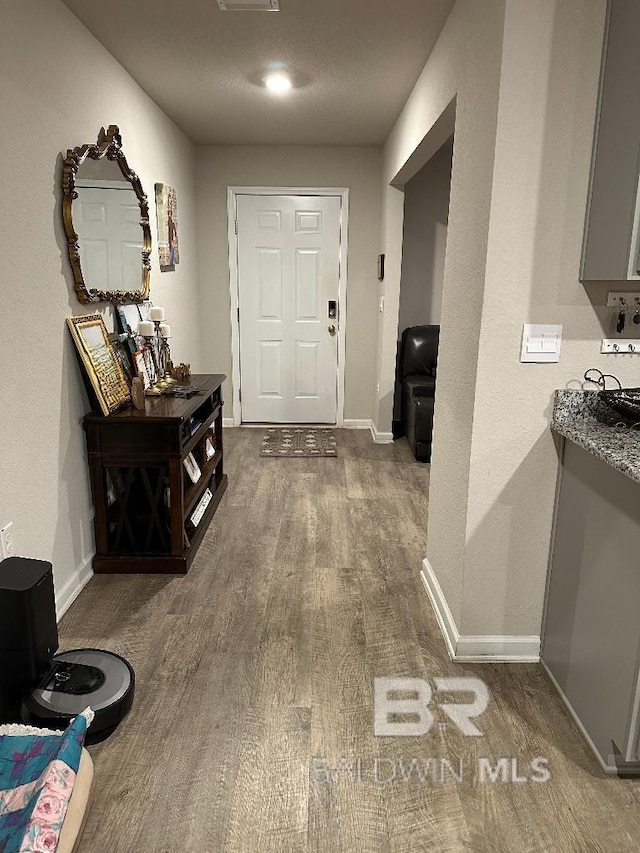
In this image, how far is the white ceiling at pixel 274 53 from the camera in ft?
8.13

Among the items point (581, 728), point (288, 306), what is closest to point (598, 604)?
point (581, 728)

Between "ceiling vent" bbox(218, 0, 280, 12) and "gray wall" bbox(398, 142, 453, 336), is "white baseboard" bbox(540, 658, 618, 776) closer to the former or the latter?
"ceiling vent" bbox(218, 0, 280, 12)

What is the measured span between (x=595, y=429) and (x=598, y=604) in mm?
520

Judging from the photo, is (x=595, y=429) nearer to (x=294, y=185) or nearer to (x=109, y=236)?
(x=109, y=236)

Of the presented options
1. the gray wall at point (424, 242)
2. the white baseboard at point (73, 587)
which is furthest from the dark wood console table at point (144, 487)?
the gray wall at point (424, 242)

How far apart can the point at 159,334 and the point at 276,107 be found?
1.73 metres

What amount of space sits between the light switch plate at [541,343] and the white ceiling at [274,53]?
57.3 inches

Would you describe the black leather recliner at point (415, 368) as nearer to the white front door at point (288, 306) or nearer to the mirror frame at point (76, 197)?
the white front door at point (288, 306)

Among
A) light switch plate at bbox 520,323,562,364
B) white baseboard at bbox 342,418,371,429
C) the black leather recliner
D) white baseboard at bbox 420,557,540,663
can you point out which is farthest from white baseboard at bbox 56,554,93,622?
white baseboard at bbox 342,418,371,429

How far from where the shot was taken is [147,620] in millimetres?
2439

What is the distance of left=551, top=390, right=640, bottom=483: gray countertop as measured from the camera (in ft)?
5.19

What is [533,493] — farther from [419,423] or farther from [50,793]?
[419,423]

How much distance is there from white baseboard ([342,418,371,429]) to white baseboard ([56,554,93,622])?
10.2ft

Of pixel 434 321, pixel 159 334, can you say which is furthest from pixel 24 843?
pixel 434 321
